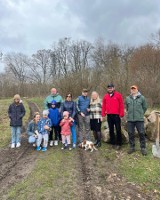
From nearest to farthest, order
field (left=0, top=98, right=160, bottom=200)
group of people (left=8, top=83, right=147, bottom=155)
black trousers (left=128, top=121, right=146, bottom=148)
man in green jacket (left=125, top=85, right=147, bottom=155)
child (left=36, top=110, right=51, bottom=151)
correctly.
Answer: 1. field (left=0, top=98, right=160, bottom=200)
2. man in green jacket (left=125, top=85, right=147, bottom=155)
3. black trousers (left=128, top=121, right=146, bottom=148)
4. group of people (left=8, top=83, right=147, bottom=155)
5. child (left=36, top=110, right=51, bottom=151)

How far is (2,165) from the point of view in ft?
26.0

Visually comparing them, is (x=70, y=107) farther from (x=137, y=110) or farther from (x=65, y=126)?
(x=137, y=110)

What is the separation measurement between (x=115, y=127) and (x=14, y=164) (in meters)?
3.70

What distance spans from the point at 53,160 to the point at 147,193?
123 inches

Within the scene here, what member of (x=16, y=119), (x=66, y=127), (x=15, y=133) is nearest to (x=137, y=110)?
(x=66, y=127)

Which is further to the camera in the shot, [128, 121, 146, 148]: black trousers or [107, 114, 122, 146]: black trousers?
[107, 114, 122, 146]: black trousers

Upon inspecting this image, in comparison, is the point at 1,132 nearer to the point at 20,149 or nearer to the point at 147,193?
the point at 20,149

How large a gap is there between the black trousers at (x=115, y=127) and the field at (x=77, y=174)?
0.40 metres

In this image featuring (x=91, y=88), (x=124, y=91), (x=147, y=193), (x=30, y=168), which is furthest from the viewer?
(x=91, y=88)

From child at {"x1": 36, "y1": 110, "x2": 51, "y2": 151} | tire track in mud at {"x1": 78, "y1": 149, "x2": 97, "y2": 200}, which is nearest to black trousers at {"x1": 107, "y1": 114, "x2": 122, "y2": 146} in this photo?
tire track in mud at {"x1": 78, "y1": 149, "x2": 97, "y2": 200}

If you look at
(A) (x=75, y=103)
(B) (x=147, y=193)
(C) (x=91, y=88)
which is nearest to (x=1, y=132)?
(A) (x=75, y=103)

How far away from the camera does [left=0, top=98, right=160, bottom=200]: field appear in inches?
234

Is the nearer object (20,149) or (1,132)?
(20,149)

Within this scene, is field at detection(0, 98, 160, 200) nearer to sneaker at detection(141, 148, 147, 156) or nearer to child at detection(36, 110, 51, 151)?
sneaker at detection(141, 148, 147, 156)
